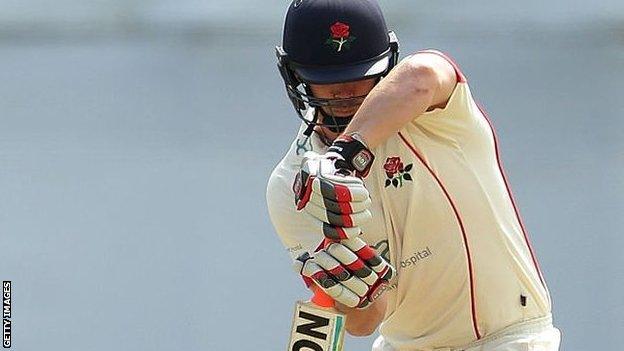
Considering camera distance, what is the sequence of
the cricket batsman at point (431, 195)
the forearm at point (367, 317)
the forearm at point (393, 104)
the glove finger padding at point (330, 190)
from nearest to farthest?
the glove finger padding at point (330, 190)
the forearm at point (393, 104)
the cricket batsman at point (431, 195)
the forearm at point (367, 317)

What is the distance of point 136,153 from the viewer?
3010 mm

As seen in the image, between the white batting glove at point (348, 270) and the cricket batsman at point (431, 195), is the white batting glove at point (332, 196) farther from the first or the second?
the cricket batsman at point (431, 195)

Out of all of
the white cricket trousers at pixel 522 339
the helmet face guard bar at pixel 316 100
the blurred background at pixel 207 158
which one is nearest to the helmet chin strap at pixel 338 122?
the helmet face guard bar at pixel 316 100

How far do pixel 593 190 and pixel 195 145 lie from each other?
2.92 feet

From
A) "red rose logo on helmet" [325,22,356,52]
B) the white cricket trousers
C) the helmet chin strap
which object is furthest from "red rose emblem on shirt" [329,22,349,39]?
the white cricket trousers

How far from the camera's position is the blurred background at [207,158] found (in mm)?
2957

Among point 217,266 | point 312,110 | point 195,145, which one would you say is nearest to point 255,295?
point 217,266

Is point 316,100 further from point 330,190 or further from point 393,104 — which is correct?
point 330,190

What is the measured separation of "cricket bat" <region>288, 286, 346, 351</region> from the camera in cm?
168

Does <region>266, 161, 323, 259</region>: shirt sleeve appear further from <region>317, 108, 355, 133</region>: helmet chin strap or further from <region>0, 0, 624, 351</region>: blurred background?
<region>0, 0, 624, 351</region>: blurred background

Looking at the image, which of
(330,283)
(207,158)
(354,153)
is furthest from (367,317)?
(207,158)

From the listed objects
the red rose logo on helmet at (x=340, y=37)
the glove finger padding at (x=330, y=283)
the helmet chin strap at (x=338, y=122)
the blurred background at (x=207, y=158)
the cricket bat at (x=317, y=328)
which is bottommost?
the blurred background at (x=207, y=158)

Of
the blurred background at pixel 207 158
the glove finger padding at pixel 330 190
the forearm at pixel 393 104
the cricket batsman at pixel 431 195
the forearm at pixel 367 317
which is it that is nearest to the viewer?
the glove finger padding at pixel 330 190

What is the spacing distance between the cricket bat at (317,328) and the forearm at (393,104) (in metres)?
0.23
